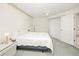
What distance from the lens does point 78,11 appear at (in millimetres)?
4191

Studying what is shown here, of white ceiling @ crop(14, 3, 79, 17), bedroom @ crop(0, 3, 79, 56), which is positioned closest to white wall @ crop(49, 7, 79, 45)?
bedroom @ crop(0, 3, 79, 56)

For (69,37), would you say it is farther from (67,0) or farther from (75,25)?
(67,0)

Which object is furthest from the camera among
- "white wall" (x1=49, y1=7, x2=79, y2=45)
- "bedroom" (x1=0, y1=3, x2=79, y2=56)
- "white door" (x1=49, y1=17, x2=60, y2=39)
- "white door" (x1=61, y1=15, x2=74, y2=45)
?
"white door" (x1=49, y1=17, x2=60, y2=39)

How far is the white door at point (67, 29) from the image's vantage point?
4879mm

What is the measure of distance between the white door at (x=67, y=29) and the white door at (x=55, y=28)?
0.95 feet

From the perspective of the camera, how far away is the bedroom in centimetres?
315

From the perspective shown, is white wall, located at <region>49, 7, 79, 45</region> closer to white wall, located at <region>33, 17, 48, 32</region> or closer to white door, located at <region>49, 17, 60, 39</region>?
white door, located at <region>49, 17, 60, 39</region>

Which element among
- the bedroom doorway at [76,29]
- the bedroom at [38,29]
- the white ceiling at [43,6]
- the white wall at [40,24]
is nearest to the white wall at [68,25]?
the bedroom at [38,29]

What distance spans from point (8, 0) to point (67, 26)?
447 centimetres

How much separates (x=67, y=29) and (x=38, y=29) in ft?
5.21

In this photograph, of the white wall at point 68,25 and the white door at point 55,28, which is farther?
the white door at point 55,28

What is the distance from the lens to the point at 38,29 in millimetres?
4965

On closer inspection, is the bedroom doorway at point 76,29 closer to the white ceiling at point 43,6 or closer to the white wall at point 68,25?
the white wall at point 68,25

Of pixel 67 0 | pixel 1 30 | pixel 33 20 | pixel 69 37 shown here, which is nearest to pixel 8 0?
pixel 67 0
